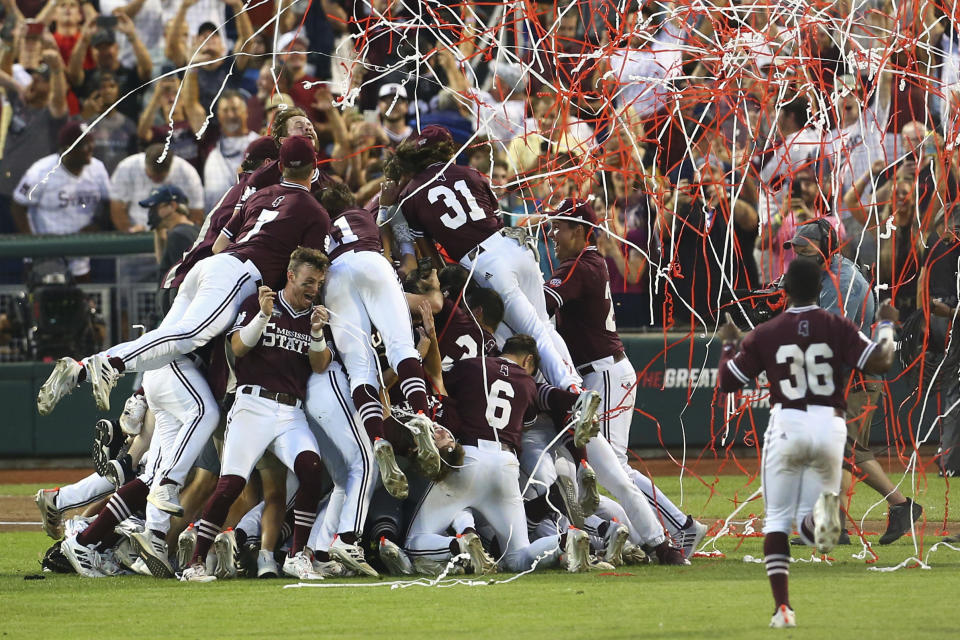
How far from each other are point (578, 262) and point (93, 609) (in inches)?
146

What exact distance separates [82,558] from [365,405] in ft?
6.28

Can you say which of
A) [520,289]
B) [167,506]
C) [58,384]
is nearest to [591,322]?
[520,289]

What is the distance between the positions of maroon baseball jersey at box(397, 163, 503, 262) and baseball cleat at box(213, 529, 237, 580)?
7.71 ft

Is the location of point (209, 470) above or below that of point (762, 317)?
below

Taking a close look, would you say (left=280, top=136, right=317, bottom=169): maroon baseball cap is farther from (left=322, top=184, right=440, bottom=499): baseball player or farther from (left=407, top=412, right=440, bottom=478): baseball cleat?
(left=407, top=412, right=440, bottom=478): baseball cleat

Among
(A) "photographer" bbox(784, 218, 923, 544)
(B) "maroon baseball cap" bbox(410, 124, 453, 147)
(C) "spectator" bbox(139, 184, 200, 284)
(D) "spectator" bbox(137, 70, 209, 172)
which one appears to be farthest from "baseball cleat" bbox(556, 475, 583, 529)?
(D) "spectator" bbox(137, 70, 209, 172)

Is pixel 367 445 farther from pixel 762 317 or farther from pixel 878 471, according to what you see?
pixel 878 471

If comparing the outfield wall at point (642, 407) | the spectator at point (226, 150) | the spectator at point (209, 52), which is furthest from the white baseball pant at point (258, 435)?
the spectator at point (209, 52)

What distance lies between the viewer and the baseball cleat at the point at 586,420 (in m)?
7.97

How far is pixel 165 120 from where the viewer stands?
50.4ft

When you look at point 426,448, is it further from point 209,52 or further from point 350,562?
point 209,52

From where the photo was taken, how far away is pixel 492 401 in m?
8.29

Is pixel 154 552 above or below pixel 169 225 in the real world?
below

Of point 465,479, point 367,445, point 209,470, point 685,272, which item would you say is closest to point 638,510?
point 465,479
